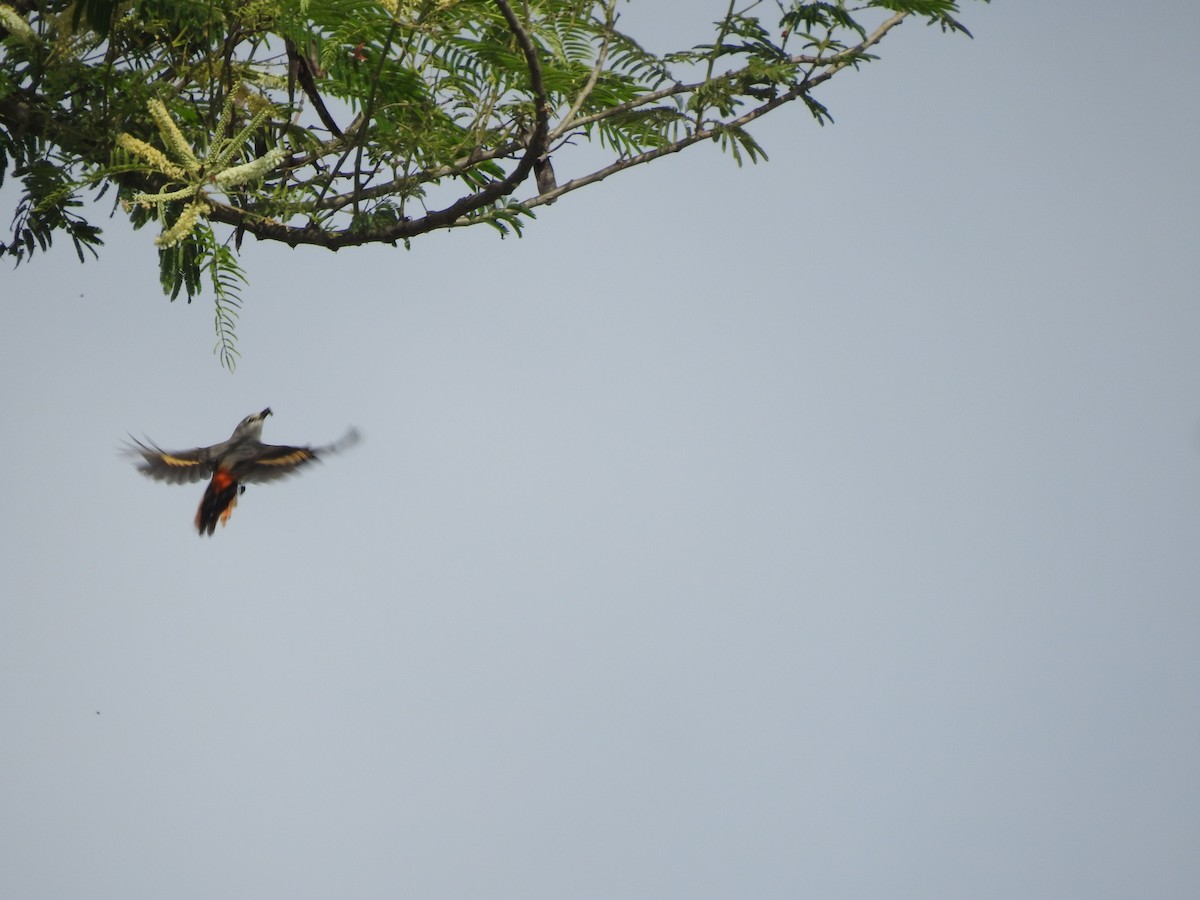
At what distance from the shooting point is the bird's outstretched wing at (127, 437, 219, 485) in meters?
4.02

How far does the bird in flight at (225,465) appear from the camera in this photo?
3.84m

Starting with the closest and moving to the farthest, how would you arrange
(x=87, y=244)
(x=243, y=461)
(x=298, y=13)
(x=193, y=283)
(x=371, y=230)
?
(x=298, y=13), (x=371, y=230), (x=193, y=283), (x=87, y=244), (x=243, y=461)

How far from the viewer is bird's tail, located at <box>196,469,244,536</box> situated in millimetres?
3945

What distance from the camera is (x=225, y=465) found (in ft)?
12.9

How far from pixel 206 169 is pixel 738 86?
1144 millimetres

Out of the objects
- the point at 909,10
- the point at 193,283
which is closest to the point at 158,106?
the point at 193,283

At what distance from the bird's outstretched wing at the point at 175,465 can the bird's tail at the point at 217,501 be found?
68 millimetres

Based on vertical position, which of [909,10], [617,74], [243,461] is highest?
[909,10]

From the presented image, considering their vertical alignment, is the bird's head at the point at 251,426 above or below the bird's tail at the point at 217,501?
above

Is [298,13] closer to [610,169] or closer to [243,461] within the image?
[610,169]

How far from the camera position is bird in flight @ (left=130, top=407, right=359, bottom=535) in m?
3.84

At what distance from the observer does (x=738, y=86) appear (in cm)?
296

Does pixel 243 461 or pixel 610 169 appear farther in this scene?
pixel 243 461

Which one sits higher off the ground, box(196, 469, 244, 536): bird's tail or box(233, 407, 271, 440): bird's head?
box(233, 407, 271, 440): bird's head
